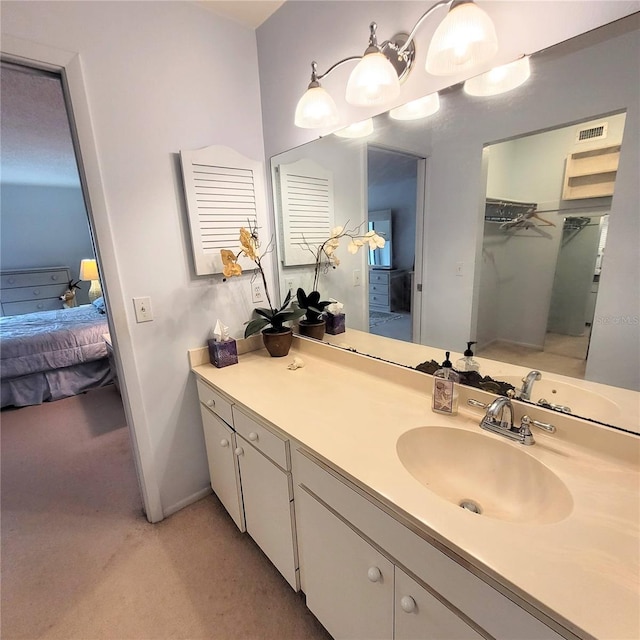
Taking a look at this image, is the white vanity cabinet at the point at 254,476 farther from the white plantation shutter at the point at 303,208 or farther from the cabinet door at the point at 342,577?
the white plantation shutter at the point at 303,208

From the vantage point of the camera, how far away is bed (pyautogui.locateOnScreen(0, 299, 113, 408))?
2945 mm

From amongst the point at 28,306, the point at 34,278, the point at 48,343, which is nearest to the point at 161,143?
the point at 48,343

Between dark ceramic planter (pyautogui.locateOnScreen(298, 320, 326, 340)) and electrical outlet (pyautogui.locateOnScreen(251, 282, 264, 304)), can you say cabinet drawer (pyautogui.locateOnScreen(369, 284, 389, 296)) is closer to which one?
dark ceramic planter (pyautogui.locateOnScreen(298, 320, 326, 340))

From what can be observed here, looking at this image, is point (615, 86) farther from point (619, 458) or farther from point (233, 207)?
point (233, 207)

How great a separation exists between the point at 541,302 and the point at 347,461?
2.58 ft

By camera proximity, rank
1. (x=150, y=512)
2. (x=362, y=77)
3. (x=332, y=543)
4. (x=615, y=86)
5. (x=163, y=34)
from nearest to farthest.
→ (x=615, y=86) → (x=332, y=543) → (x=362, y=77) → (x=163, y=34) → (x=150, y=512)

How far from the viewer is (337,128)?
4.81ft

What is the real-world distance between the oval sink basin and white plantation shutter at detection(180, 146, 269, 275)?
4.17ft

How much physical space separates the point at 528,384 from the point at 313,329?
41.4 inches

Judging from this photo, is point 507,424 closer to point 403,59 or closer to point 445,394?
point 445,394

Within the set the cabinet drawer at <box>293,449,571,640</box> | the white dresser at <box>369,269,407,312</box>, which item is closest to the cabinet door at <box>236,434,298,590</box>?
the cabinet drawer at <box>293,449,571,640</box>

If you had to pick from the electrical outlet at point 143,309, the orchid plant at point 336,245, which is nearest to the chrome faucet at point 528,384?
the orchid plant at point 336,245

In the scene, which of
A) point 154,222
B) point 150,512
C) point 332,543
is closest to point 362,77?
point 154,222

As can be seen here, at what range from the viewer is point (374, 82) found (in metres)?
1.10
